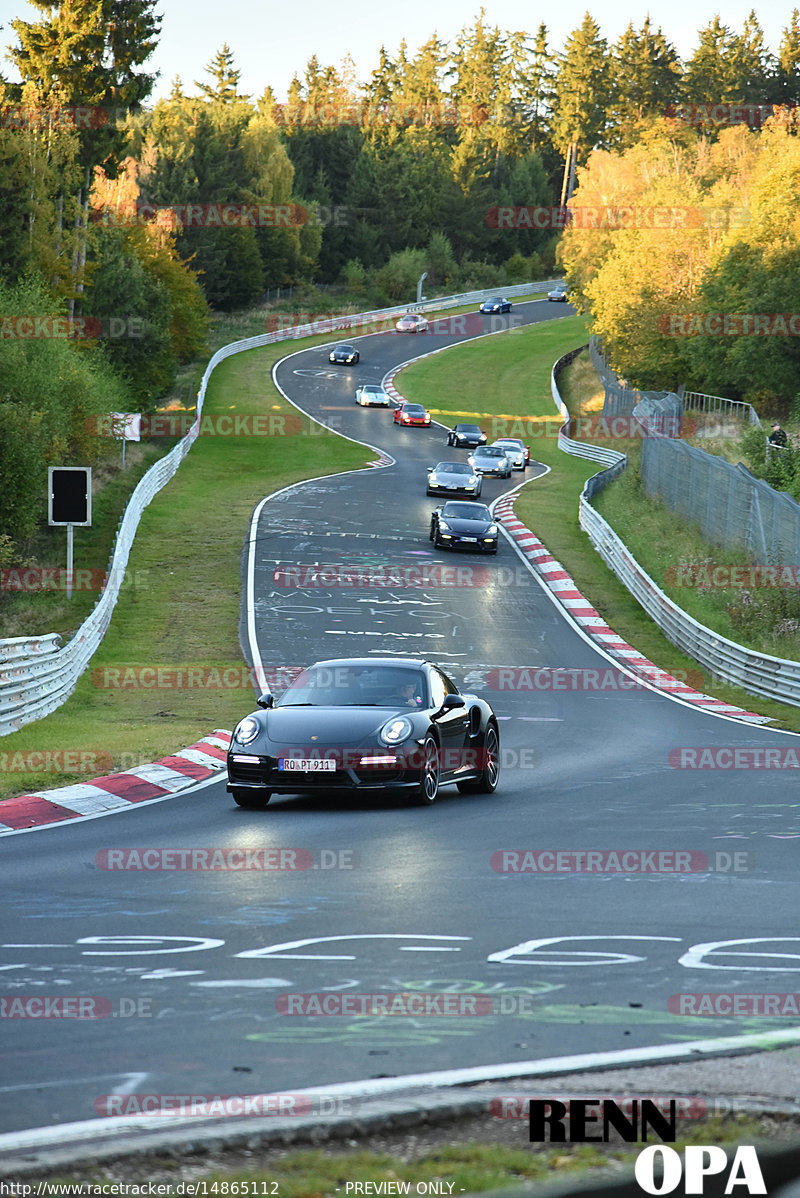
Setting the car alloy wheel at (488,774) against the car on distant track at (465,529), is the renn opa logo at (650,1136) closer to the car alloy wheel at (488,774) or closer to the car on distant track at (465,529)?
the car alloy wheel at (488,774)

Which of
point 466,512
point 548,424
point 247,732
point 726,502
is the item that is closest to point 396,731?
point 247,732

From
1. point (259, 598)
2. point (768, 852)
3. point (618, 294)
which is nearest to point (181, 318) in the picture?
point (618, 294)

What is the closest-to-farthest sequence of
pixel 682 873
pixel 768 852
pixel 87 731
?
pixel 682 873
pixel 768 852
pixel 87 731

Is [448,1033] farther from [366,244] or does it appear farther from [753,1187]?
[366,244]

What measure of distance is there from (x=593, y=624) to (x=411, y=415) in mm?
39313

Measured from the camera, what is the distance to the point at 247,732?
13742 mm

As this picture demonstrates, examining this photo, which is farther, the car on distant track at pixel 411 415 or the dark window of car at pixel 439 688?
the car on distant track at pixel 411 415

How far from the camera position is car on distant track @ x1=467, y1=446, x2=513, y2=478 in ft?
188

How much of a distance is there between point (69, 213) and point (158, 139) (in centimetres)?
4846

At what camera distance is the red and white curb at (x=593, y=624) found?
81.6ft

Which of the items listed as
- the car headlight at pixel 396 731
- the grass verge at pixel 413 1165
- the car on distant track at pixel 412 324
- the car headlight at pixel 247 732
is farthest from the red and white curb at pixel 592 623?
the car on distant track at pixel 412 324

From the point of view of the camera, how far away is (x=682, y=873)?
10195mm

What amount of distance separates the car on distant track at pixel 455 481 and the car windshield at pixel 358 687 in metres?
34.5

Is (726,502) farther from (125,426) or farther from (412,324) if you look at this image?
(412,324)
